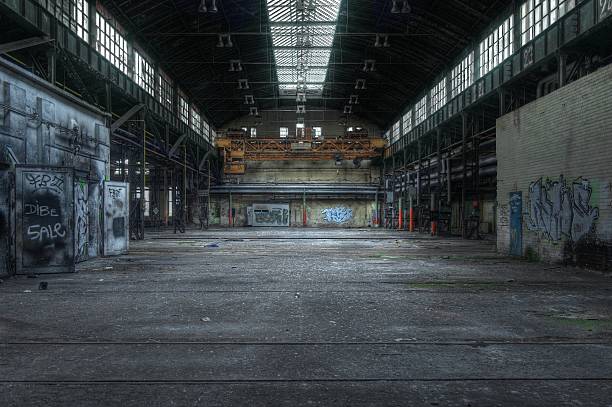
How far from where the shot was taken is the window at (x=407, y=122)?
38.1 meters

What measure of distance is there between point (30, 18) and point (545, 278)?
17.0 metres

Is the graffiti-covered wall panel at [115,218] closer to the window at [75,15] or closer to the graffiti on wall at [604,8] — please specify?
the window at [75,15]

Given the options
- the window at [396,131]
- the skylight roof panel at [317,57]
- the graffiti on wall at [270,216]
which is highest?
the skylight roof panel at [317,57]

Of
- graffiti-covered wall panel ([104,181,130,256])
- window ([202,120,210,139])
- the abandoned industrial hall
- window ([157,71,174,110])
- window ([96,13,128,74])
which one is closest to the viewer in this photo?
the abandoned industrial hall

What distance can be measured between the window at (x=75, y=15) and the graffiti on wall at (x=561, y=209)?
18299mm

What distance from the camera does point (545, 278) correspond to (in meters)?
9.63

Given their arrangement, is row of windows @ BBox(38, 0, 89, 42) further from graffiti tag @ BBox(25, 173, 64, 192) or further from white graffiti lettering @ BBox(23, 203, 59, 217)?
white graffiti lettering @ BBox(23, 203, 59, 217)

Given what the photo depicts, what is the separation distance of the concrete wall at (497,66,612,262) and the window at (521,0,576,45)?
17.2ft

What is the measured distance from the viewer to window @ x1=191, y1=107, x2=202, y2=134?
3818 centimetres

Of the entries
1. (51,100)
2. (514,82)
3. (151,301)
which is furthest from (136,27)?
(151,301)

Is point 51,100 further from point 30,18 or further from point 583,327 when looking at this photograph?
point 583,327

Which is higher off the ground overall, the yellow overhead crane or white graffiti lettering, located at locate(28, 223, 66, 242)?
the yellow overhead crane

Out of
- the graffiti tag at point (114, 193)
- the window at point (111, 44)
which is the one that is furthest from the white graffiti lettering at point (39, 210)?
the window at point (111, 44)

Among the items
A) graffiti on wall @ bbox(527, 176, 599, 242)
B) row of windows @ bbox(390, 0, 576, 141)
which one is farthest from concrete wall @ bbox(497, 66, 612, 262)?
row of windows @ bbox(390, 0, 576, 141)
